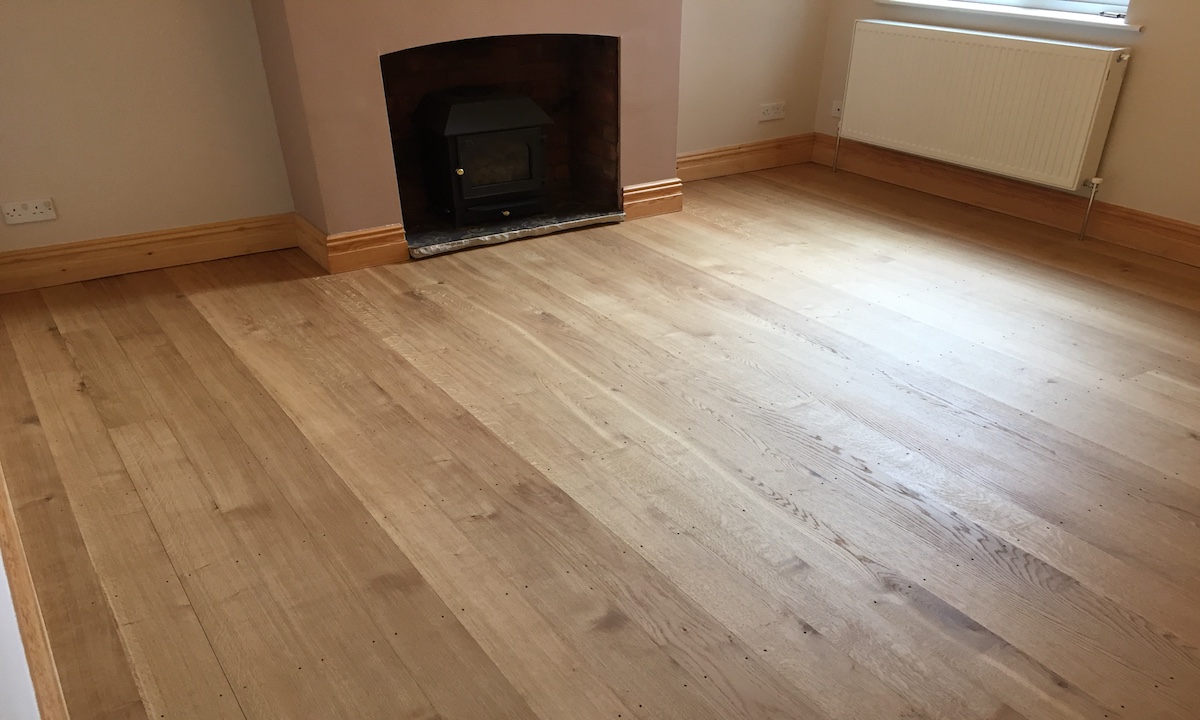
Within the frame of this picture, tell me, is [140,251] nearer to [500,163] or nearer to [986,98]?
[500,163]

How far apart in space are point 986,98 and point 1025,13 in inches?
14.4

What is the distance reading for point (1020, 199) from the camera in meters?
3.89

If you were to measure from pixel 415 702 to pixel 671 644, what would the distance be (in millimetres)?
470

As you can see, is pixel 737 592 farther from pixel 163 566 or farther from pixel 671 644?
pixel 163 566

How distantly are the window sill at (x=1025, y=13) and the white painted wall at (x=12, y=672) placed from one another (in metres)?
3.94

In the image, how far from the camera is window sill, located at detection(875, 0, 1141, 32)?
3398 mm

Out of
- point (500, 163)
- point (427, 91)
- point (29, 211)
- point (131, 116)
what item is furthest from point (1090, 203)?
point (29, 211)

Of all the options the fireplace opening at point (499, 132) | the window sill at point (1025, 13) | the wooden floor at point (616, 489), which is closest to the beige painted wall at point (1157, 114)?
the window sill at point (1025, 13)

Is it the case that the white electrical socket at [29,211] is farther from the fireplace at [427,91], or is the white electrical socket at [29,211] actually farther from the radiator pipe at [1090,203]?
the radiator pipe at [1090,203]

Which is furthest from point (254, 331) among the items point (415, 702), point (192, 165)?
point (415, 702)

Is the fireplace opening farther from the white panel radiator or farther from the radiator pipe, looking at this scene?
the radiator pipe

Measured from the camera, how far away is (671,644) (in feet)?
5.28

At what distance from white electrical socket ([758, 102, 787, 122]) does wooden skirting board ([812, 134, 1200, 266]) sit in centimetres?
29

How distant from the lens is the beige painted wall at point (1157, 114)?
3.22 meters
